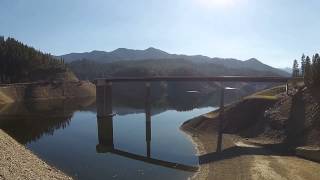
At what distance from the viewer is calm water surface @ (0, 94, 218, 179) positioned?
175 feet

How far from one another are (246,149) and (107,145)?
2406cm

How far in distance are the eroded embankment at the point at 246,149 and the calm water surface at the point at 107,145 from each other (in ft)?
9.15

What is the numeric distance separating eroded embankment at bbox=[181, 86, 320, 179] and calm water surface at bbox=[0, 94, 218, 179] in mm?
2790

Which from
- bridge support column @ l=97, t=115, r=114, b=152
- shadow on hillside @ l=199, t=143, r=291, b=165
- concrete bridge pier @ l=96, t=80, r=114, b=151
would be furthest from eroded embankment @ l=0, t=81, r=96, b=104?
shadow on hillside @ l=199, t=143, r=291, b=165

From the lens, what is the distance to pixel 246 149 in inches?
2446

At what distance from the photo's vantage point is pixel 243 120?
81.1 metres

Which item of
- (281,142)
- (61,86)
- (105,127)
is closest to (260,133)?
(281,142)

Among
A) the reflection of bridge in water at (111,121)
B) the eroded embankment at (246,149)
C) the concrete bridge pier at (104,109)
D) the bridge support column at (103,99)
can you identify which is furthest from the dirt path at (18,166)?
the bridge support column at (103,99)

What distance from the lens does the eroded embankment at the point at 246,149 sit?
47.9m

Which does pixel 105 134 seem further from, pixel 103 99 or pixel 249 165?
pixel 249 165

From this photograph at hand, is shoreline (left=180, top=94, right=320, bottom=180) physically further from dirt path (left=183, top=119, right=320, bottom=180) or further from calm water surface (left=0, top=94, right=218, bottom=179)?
calm water surface (left=0, top=94, right=218, bottom=179)

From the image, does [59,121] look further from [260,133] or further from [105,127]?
[260,133]

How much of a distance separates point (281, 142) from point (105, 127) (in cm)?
4338

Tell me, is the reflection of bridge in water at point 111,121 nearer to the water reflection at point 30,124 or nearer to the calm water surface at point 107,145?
the calm water surface at point 107,145
